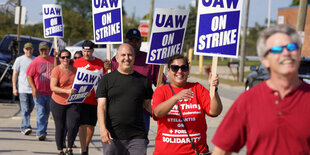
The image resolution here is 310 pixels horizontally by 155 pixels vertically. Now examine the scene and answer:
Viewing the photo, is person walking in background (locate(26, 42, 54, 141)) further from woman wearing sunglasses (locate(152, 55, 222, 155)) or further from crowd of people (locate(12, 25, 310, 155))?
woman wearing sunglasses (locate(152, 55, 222, 155))

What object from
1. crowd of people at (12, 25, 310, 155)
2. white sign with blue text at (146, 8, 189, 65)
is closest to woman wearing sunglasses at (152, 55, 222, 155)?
crowd of people at (12, 25, 310, 155)

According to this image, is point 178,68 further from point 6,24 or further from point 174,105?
point 6,24

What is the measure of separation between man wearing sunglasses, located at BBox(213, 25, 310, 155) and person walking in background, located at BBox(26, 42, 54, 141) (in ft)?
24.6

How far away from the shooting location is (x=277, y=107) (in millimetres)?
3023

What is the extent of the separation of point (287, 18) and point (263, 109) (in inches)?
1927

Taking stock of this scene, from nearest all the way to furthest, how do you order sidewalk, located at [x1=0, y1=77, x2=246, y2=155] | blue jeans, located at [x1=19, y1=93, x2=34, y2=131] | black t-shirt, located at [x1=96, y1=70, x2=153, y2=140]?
black t-shirt, located at [x1=96, y1=70, x2=153, y2=140], sidewalk, located at [x1=0, y1=77, x2=246, y2=155], blue jeans, located at [x1=19, y1=93, x2=34, y2=131]

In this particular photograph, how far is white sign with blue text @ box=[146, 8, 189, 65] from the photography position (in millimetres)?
6742

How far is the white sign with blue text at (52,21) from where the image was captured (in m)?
11.7

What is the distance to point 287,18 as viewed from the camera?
165 ft

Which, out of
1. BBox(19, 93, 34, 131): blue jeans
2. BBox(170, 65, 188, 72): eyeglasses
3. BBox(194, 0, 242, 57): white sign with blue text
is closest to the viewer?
BBox(170, 65, 188, 72): eyeglasses

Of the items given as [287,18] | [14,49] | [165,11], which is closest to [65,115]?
[165,11]

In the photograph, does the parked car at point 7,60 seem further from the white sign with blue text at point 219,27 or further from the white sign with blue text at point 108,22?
the white sign with blue text at point 219,27

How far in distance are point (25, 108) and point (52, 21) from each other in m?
2.08

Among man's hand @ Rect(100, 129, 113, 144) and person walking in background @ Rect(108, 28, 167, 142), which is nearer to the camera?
man's hand @ Rect(100, 129, 113, 144)
